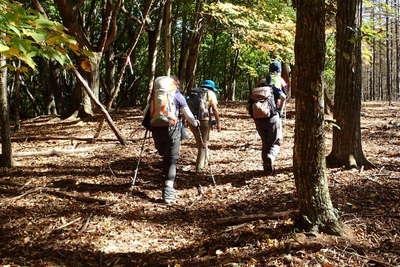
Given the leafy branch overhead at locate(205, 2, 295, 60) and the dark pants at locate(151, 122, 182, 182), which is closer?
the dark pants at locate(151, 122, 182, 182)

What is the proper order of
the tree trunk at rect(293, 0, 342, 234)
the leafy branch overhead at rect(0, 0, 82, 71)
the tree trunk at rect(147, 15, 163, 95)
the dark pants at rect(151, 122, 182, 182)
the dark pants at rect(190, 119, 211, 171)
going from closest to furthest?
the leafy branch overhead at rect(0, 0, 82, 71) → the tree trunk at rect(293, 0, 342, 234) → the dark pants at rect(151, 122, 182, 182) → the dark pants at rect(190, 119, 211, 171) → the tree trunk at rect(147, 15, 163, 95)

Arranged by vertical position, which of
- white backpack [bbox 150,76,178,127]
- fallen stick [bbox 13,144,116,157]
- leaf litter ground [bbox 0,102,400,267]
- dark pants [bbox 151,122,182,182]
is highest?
white backpack [bbox 150,76,178,127]

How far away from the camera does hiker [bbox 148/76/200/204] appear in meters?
5.35

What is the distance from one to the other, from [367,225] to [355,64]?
2938 millimetres

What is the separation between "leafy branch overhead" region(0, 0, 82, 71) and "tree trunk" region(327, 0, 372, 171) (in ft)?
14.7

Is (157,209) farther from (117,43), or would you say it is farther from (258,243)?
(117,43)

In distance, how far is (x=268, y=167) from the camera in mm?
6527

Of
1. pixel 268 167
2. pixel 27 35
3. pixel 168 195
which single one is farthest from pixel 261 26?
pixel 27 35

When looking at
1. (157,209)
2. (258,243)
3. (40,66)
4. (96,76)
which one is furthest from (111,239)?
(40,66)

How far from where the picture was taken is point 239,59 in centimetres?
2730

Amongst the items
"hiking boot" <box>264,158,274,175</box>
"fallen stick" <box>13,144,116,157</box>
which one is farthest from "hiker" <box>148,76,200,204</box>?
"fallen stick" <box>13,144,116,157</box>

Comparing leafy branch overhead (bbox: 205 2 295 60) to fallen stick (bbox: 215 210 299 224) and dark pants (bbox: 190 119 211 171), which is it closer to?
dark pants (bbox: 190 119 211 171)

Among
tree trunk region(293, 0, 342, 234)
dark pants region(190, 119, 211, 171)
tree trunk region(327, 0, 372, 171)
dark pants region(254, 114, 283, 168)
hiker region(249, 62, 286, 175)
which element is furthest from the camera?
dark pants region(190, 119, 211, 171)

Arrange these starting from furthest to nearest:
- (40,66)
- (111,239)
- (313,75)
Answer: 1. (40,66)
2. (111,239)
3. (313,75)
